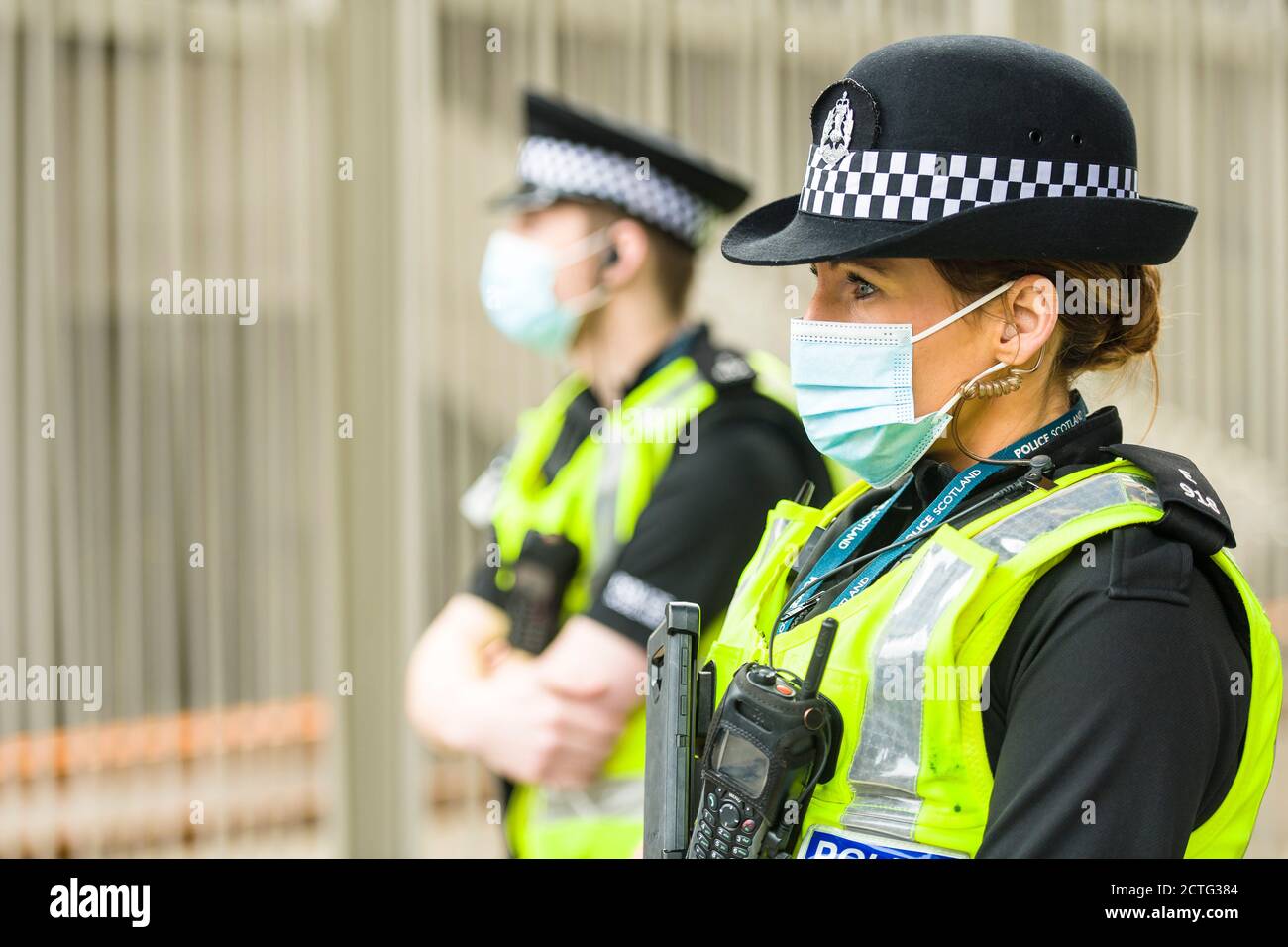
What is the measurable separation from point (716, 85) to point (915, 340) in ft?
7.63

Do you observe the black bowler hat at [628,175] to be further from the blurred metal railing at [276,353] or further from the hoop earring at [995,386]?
the hoop earring at [995,386]

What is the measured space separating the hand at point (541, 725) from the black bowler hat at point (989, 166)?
1.42 metres

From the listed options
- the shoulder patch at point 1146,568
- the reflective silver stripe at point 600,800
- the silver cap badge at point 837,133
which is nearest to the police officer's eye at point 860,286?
the silver cap badge at point 837,133

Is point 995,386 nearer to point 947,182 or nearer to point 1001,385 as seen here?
point 1001,385

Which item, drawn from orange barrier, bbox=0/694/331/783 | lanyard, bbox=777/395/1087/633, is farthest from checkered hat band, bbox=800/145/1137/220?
orange barrier, bbox=0/694/331/783

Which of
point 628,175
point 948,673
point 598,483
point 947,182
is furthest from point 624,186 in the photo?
point 948,673

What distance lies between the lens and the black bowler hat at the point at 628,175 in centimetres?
288

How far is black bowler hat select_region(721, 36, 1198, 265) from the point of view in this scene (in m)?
1.27

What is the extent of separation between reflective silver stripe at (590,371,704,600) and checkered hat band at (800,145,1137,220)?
1.32 m

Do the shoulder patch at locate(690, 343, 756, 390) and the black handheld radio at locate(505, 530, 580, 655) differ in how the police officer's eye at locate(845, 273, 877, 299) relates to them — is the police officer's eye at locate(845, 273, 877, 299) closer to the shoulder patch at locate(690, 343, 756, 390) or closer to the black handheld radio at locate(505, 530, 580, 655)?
the shoulder patch at locate(690, 343, 756, 390)

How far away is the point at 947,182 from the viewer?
1.30 meters

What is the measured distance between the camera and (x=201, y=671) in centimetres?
375
